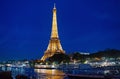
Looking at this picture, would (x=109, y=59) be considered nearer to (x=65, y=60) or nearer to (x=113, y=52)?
(x=113, y=52)

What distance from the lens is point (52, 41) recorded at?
344 ft

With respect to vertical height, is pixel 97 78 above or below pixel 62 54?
below

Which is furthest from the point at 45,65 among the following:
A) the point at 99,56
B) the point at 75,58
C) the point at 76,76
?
the point at 76,76

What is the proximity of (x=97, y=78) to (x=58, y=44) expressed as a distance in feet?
206

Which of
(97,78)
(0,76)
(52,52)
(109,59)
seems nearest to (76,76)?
(97,78)

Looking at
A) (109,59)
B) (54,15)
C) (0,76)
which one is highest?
(54,15)

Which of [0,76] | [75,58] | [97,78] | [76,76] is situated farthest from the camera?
[75,58]

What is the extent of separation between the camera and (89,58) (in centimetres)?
10781

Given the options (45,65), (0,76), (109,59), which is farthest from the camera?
(45,65)

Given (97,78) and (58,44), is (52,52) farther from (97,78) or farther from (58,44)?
(97,78)

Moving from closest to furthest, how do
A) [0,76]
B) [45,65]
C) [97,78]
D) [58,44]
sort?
1. [0,76]
2. [97,78]
3. [58,44]
4. [45,65]

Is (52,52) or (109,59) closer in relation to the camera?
(109,59)

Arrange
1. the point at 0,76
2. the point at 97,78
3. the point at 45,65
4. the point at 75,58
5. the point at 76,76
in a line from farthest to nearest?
the point at 45,65 < the point at 75,58 < the point at 76,76 < the point at 97,78 < the point at 0,76

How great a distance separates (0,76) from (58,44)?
79.3 meters
